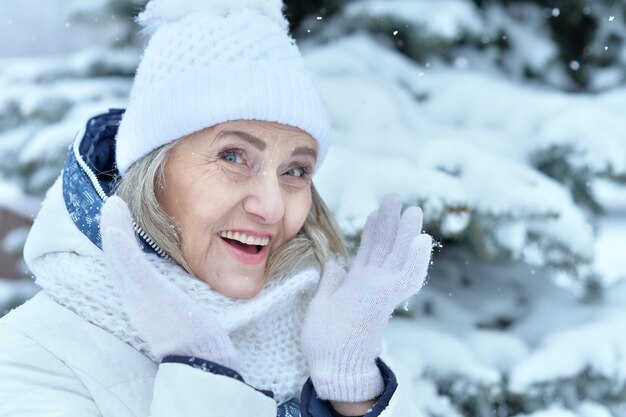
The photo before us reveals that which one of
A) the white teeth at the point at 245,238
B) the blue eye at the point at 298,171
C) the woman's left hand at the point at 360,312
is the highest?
the blue eye at the point at 298,171

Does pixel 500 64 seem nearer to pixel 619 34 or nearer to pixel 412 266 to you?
pixel 619 34

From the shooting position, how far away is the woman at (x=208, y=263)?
4.14 ft

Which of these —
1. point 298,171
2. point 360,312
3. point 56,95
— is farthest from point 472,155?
point 56,95

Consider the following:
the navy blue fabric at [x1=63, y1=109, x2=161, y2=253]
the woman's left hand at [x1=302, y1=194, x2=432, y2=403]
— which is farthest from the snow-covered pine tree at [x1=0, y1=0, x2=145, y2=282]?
the woman's left hand at [x1=302, y1=194, x2=432, y2=403]

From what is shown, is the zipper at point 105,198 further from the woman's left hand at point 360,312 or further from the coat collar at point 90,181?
the woman's left hand at point 360,312

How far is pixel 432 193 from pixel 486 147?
552mm

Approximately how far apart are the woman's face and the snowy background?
613 mm

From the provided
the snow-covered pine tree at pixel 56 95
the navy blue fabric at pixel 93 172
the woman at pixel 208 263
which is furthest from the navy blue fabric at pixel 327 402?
the snow-covered pine tree at pixel 56 95

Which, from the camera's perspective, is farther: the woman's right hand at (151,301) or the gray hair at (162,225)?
the gray hair at (162,225)

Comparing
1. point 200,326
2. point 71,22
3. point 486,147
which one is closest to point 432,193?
point 486,147

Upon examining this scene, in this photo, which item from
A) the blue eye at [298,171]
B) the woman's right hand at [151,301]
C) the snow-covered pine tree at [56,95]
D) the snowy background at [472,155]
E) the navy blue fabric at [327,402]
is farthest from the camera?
the snow-covered pine tree at [56,95]

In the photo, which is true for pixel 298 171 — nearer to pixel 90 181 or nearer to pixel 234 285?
pixel 234 285

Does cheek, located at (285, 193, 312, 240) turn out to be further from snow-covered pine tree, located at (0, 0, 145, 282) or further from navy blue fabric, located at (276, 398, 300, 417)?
snow-covered pine tree, located at (0, 0, 145, 282)

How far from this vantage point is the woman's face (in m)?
1.44
